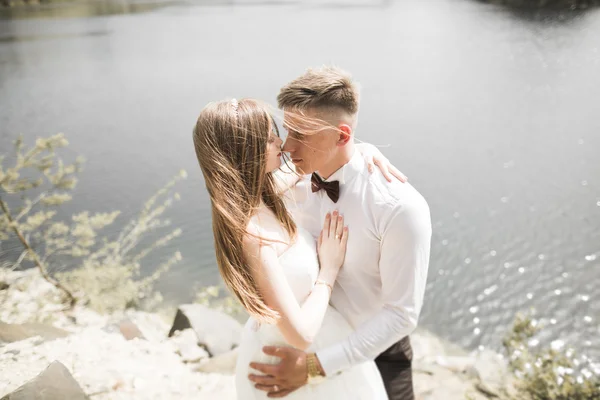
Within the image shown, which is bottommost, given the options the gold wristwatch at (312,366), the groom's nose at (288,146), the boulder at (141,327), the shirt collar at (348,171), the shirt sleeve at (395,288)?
the boulder at (141,327)

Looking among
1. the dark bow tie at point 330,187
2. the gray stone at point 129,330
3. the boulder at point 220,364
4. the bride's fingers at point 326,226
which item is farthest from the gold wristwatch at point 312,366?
the gray stone at point 129,330

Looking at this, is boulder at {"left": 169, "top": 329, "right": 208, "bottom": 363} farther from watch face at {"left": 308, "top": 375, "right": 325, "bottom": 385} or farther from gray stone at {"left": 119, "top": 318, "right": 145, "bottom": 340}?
watch face at {"left": 308, "top": 375, "right": 325, "bottom": 385}

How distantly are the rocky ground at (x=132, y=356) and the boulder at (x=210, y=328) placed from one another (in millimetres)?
12

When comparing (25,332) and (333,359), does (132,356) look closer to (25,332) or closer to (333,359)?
(25,332)

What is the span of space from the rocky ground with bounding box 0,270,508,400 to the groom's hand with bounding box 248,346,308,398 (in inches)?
62.7

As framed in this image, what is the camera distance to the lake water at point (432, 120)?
7805mm

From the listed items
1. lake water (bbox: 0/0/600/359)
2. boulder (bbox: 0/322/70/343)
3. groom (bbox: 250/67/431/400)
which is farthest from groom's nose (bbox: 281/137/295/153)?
lake water (bbox: 0/0/600/359)

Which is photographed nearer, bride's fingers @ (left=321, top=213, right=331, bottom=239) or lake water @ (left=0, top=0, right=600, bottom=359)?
bride's fingers @ (left=321, top=213, right=331, bottom=239)

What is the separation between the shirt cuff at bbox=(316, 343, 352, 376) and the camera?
6.78 feet

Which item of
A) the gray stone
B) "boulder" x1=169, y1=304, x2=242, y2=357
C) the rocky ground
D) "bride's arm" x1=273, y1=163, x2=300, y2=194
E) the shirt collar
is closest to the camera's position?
the shirt collar

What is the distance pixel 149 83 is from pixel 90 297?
36.7 ft

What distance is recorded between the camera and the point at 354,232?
2.18 metres

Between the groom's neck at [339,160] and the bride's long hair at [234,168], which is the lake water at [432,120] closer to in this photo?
the groom's neck at [339,160]

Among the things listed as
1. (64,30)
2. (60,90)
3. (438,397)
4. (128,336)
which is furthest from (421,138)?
(64,30)
